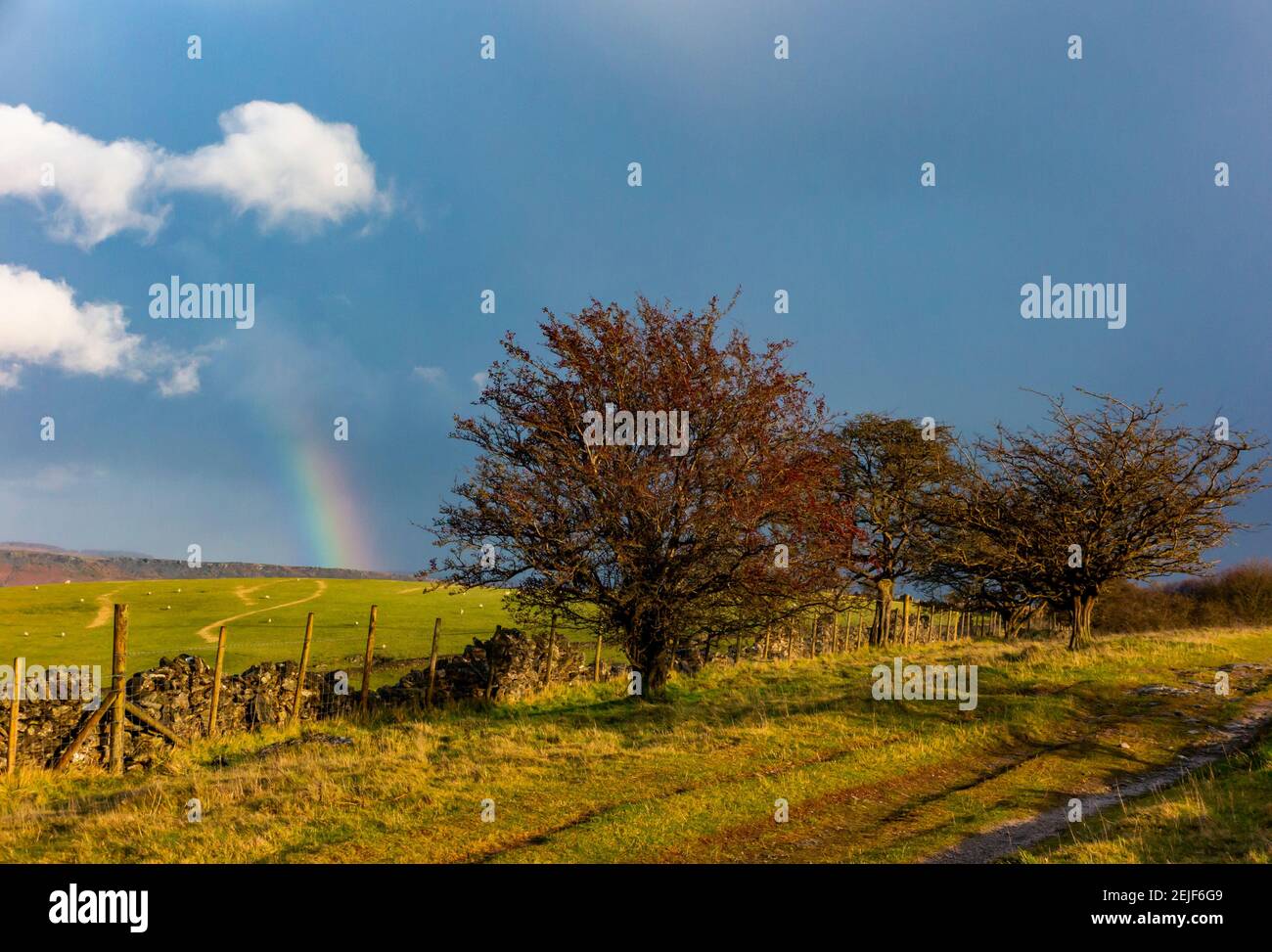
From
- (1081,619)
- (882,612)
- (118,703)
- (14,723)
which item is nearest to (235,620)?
(118,703)

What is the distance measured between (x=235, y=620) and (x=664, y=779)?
2549 inches

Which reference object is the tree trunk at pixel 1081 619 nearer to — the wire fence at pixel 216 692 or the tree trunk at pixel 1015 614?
the tree trunk at pixel 1015 614

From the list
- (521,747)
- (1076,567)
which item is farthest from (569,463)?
(1076,567)

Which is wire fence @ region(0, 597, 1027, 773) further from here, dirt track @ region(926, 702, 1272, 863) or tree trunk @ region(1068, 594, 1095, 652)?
dirt track @ region(926, 702, 1272, 863)

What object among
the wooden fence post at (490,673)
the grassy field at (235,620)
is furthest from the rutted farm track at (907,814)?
the grassy field at (235,620)

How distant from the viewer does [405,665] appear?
4319cm

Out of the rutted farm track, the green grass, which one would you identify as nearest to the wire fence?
the rutted farm track

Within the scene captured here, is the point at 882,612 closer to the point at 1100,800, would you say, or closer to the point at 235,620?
the point at 1100,800

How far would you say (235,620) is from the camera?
68000 millimetres

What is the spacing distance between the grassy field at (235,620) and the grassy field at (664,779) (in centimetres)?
1710

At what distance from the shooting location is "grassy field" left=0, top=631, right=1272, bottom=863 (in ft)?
36.6

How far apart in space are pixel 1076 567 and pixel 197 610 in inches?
2923

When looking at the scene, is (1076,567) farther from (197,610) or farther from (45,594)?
(45,594)

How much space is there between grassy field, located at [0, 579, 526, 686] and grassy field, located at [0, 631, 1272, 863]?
17100 millimetres
